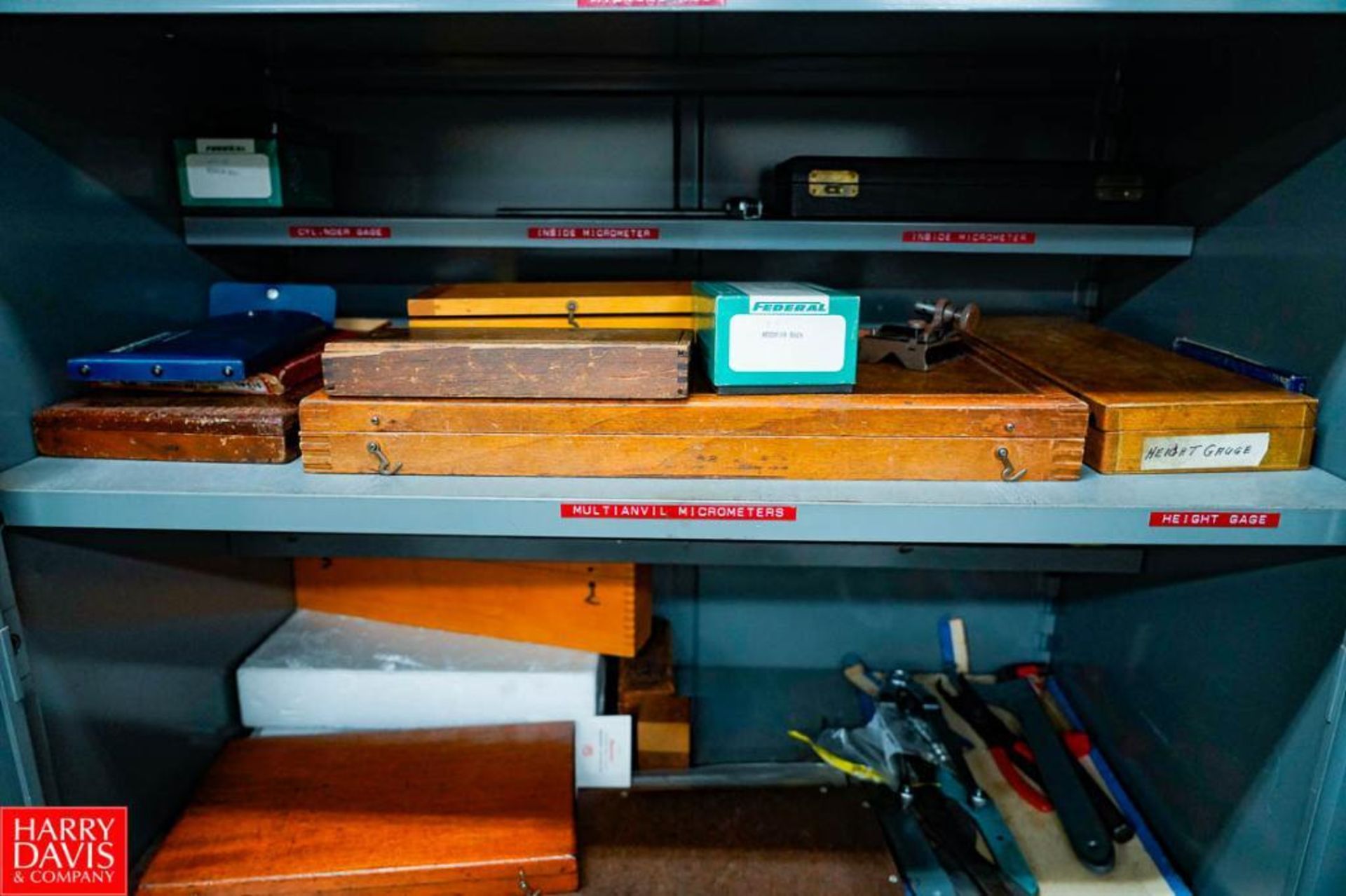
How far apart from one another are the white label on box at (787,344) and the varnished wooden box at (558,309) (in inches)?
11.3

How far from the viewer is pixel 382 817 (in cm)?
114

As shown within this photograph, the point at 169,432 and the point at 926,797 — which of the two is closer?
the point at 169,432

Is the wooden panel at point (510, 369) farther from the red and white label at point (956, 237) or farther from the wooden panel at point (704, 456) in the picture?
the red and white label at point (956, 237)

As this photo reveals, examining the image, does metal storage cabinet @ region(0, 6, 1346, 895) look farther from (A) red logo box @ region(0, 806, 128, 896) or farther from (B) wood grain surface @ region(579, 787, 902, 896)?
(B) wood grain surface @ region(579, 787, 902, 896)

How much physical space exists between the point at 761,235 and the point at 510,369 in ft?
1.34

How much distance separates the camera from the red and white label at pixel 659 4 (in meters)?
0.72

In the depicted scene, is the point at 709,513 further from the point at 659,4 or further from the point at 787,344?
the point at 659,4

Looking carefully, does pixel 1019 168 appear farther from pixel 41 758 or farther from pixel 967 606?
pixel 41 758

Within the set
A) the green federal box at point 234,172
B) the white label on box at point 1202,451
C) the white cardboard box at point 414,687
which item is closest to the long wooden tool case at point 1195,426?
the white label on box at point 1202,451

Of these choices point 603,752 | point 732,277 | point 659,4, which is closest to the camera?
point 659,4

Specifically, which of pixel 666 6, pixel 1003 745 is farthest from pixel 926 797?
pixel 666 6

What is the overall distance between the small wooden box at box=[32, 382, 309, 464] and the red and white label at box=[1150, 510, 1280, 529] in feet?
3.01

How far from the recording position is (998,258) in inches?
55.1

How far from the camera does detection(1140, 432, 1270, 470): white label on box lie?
2.89 feet
